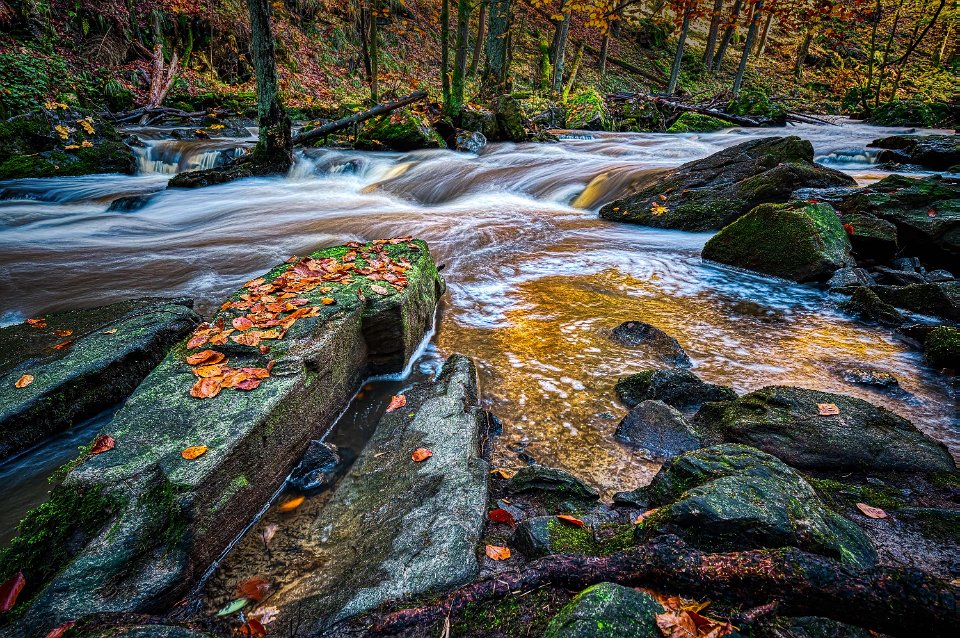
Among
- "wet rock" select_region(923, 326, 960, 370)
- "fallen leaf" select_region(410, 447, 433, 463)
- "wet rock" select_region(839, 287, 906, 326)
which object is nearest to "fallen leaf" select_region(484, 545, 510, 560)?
"fallen leaf" select_region(410, 447, 433, 463)

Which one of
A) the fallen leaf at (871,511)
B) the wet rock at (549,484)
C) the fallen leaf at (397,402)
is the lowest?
the fallen leaf at (397,402)

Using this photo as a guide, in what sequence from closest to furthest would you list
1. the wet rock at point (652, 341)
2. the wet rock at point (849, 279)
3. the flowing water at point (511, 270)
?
the flowing water at point (511, 270) < the wet rock at point (652, 341) < the wet rock at point (849, 279)

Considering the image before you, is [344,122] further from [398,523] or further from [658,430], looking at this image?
[398,523]

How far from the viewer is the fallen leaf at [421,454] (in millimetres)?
2571

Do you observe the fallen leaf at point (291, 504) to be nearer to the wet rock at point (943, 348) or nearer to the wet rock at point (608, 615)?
the wet rock at point (608, 615)

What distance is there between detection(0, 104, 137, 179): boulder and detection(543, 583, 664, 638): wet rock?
551 inches

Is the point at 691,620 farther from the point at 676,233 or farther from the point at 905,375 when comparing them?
the point at 676,233

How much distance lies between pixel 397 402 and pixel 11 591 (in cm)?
205

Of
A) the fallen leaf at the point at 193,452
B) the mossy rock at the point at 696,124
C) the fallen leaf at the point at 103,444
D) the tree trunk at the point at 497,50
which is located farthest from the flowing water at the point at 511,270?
the tree trunk at the point at 497,50

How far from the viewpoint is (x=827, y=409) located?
9.22 ft

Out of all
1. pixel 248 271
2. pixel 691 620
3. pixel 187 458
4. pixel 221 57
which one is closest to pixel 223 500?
pixel 187 458

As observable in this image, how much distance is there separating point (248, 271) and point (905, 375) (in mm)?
7799

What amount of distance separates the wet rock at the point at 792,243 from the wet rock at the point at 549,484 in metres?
5.39

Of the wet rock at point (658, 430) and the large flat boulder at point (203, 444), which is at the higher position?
the large flat boulder at point (203, 444)
